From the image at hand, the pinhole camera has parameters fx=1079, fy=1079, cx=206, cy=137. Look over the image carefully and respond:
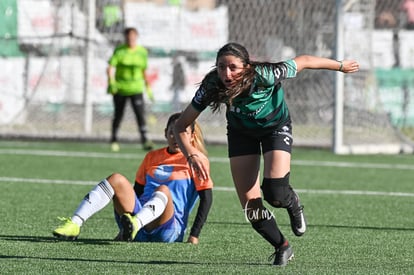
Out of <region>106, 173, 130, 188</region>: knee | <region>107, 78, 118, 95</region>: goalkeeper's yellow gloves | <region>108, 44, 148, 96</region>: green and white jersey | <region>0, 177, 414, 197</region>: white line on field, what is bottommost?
<region>0, 177, 414, 197</region>: white line on field

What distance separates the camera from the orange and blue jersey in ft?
28.1

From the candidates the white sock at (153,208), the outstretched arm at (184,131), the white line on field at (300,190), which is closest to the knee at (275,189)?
the outstretched arm at (184,131)

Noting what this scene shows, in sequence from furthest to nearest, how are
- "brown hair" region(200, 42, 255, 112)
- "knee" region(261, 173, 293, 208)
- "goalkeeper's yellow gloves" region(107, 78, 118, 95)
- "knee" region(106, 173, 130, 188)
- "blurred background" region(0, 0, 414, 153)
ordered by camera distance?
"blurred background" region(0, 0, 414, 153) < "goalkeeper's yellow gloves" region(107, 78, 118, 95) < "knee" region(106, 173, 130, 188) < "knee" region(261, 173, 293, 208) < "brown hair" region(200, 42, 255, 112)

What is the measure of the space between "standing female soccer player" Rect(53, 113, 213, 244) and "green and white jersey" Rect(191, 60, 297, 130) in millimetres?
678

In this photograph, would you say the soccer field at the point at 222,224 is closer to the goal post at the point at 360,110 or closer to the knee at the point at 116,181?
the knee at the point at 116,181

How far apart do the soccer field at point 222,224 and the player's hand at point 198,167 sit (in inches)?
25.2

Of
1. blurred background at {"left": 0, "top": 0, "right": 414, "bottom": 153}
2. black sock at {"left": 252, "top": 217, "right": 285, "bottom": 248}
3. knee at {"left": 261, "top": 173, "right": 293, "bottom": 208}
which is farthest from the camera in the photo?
blurred background at {"left": 0, "top": 0, "right": 414, "bottom": 153}

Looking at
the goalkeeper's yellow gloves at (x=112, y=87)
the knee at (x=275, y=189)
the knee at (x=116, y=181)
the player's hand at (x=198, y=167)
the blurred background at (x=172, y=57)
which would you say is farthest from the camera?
the blurred background at (x=172, y=57)

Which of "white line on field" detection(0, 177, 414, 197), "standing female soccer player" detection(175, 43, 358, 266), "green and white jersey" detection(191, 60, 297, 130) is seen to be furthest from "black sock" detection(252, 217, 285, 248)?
"white line on field" detection(0, 177, 414, 197)

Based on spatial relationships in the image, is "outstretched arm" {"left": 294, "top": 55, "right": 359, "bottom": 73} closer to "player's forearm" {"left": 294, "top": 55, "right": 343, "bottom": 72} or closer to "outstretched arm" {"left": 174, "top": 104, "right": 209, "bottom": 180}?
"player's forearm" {"left": 294, "top": 55, "right": 343, "bottom": 72}

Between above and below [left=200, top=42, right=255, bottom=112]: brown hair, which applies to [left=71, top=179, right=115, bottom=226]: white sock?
below

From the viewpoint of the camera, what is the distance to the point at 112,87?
698 inches

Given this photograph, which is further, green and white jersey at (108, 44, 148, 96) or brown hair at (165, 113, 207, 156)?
green and white jersey at (108, 44, 148, 96)

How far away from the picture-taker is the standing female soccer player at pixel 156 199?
26.7 feet
